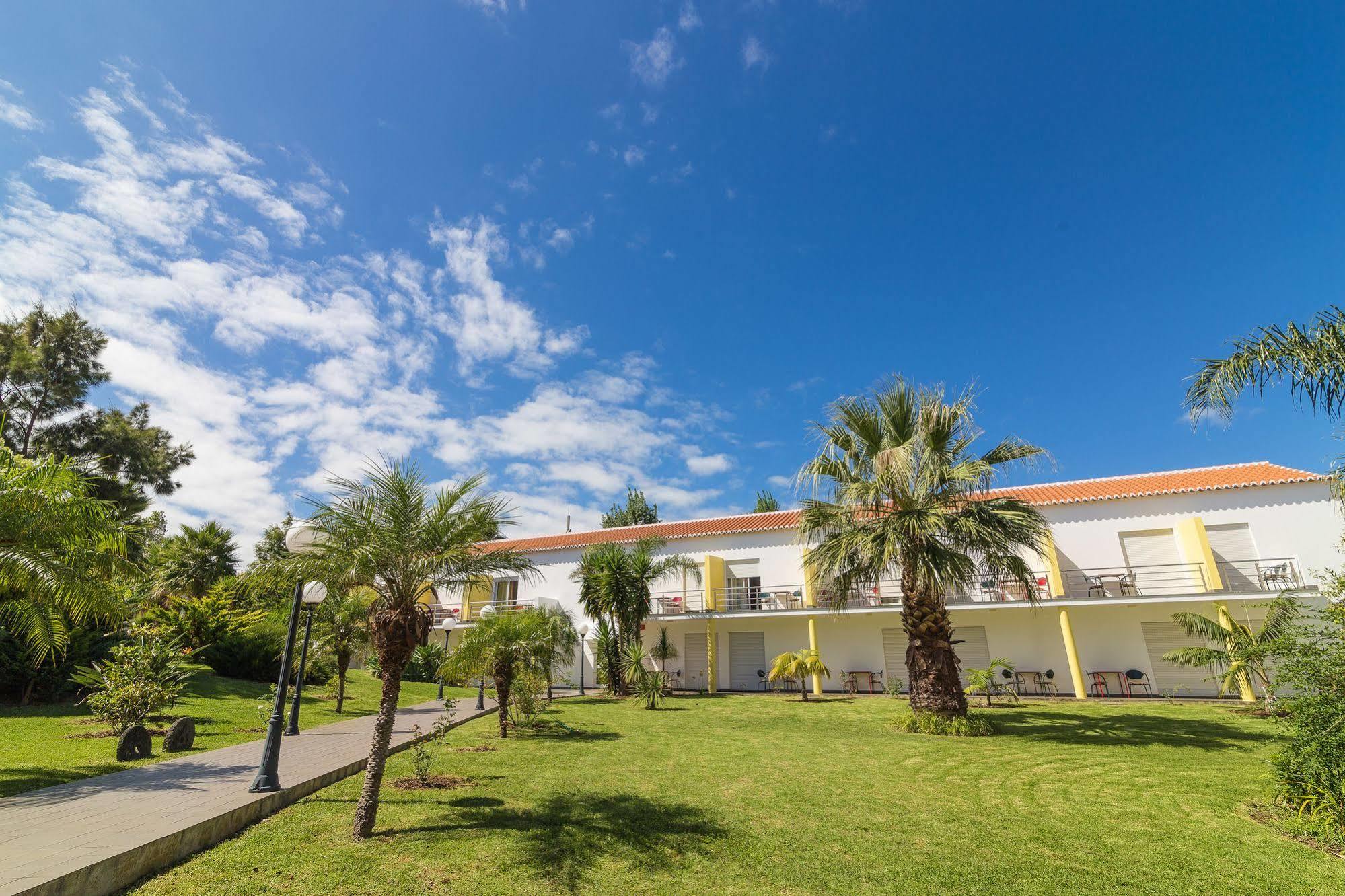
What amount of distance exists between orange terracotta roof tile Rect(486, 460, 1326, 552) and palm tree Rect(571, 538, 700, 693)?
3655 millimetres

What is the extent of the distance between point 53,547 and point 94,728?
5275 millimetres

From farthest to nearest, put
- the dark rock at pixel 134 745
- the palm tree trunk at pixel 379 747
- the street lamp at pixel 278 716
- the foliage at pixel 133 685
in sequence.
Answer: the foliage at pixel 133 685 < the dark rock at pixel 134 745 < the street lamp at pixel 278 716 < the palm tree trunk at pixel 379 747

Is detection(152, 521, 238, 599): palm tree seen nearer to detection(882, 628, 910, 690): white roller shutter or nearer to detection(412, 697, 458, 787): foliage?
detection(412, 697, 458, 787): foliage

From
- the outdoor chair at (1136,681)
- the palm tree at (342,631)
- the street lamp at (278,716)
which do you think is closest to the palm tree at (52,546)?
the street lamp at (278,716)

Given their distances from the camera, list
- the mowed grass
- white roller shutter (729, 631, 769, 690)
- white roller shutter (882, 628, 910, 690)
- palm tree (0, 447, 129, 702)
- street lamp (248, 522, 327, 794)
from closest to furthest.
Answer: the mowed grass → street lamp (248, 522, 327, 794) → palm tree (0, 447, 129, 702) → white roller shutter (882, 628, 910, 690) → white roller shutter (729, 631, 769, 690)

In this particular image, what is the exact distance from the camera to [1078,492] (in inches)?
818

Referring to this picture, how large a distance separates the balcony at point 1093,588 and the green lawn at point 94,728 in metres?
11.9

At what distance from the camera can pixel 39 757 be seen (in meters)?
7.85

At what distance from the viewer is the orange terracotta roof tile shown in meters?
18.5

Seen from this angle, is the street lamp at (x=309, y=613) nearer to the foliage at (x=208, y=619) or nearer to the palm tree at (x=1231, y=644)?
the foliage at (x=208, y=619)

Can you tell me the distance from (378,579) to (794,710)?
12.6m

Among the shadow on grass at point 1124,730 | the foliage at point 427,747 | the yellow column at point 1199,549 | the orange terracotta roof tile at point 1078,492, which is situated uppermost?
the orange terracotta roof tile at point 1078,492

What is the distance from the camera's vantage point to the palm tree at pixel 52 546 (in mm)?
7031

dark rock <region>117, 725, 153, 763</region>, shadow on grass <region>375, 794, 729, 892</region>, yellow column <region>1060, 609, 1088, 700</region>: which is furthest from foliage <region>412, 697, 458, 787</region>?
yellow column <region>1060, 609, 1088, 700</region>
